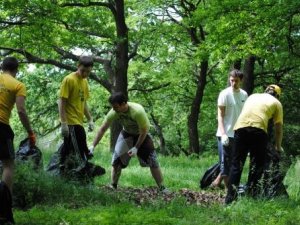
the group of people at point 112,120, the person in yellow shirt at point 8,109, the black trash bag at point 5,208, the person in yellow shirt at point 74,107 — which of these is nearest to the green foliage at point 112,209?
the black trash bag at point 5,208

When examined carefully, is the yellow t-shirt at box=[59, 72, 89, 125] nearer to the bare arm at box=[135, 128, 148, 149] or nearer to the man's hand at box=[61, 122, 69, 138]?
the man's hand at box=[61, 122, 69, 138]

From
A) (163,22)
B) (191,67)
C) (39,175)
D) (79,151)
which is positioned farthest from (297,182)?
(191,67)

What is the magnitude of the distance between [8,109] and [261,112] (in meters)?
3.49

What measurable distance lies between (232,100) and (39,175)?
141 inches

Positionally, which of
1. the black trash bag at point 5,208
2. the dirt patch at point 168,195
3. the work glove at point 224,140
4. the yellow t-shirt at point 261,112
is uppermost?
the yellow t-shirt at point 261,112

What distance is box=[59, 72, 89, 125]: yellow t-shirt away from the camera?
24.7 ft

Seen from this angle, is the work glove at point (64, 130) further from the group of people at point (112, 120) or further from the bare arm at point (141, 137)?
the bare arm at point (141, 137)

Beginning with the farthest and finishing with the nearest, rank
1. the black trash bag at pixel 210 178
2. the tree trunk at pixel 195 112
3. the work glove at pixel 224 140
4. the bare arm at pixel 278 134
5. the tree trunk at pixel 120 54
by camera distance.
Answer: the tree trunk at pixel 195 112 → the tree trunk at pixel 120 54 → the black trash bag at pixel 210 178 → the work glove at pixel 224 140 → the bare arm at pixel 278 134

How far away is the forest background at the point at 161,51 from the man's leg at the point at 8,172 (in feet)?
12.6

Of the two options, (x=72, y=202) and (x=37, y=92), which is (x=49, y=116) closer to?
(x=37, y=92)

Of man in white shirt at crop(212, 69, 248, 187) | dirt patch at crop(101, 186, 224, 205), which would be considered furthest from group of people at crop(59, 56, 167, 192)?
man in white shirt at crop(212, 69, 248, 187)

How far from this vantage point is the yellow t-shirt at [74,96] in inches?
296

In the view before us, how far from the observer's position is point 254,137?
6938 mm

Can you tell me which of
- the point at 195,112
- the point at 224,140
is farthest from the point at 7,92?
the point at 195,112
